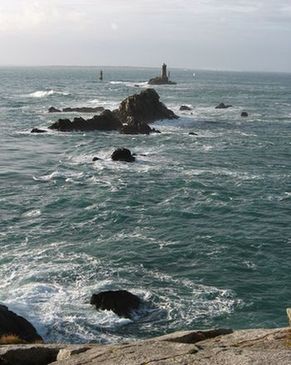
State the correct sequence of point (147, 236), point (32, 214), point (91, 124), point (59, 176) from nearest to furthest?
point (147, 236)
point (32, 214)
point (59, 176)
point (91, 124)

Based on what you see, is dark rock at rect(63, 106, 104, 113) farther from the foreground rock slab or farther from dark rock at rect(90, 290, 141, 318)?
the foreground rock slab

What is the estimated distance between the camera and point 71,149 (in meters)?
66.1

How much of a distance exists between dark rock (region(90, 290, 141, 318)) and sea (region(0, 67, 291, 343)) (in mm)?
406

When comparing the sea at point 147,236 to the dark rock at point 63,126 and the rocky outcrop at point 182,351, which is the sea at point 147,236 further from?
the dark rock at point 63,126

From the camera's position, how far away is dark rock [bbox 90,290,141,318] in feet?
80.2

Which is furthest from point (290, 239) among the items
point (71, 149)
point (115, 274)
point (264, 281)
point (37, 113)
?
point (37, 113)

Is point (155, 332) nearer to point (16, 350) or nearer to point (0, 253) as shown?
point (16, 350)

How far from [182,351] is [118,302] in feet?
44.4

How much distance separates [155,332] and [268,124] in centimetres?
7576

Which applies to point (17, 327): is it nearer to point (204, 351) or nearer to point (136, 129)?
point (204, 351)

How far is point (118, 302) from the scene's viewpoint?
24.6 m

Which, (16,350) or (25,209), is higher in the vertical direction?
(16,350)

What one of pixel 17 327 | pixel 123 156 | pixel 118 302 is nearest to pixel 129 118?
pixel 123 156

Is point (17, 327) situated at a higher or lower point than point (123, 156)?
lower
